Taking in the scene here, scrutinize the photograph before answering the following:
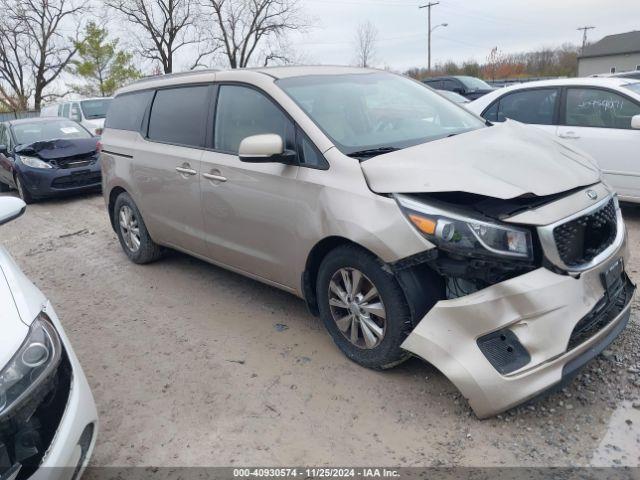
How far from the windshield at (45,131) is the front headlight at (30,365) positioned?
892 cm

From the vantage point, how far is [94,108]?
50.4 feet

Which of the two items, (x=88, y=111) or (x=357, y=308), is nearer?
(x=357, y=308)

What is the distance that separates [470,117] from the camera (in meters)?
4.02

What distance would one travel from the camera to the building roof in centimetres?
5269

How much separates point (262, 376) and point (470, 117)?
8.22 ft

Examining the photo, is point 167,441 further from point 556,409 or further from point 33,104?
point 33,104

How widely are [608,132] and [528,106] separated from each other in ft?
3.39

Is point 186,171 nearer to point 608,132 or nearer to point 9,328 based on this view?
point 9,328

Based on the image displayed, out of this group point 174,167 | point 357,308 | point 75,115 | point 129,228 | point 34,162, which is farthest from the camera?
point 75,115

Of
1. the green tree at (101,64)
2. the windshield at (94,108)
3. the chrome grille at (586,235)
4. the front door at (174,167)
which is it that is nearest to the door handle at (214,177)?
the front door at (174,167)

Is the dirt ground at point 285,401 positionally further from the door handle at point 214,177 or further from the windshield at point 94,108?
the windshield at point 94,108

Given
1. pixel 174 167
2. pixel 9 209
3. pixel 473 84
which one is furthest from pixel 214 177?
pixel 473 84

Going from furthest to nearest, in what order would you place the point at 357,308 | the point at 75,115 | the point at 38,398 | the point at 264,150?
the point at 75,115 < the point at 264,150 < the point at 357,308 < the point at 38,398

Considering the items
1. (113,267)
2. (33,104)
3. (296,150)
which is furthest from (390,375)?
(33,104)
